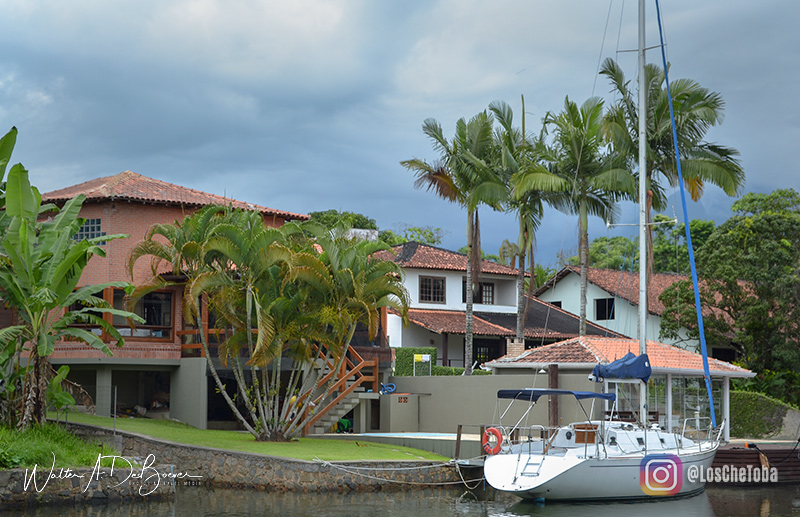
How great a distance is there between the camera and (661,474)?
22859mm

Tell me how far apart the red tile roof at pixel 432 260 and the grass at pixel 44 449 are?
83.7ft

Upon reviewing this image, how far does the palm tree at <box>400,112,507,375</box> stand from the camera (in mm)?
37375

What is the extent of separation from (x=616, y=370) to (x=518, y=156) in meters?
16.5

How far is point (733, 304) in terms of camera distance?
39.4 m

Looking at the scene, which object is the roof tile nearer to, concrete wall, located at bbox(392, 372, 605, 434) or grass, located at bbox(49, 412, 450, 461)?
concrete wall, located at bbox(392, 372, 605, 434)

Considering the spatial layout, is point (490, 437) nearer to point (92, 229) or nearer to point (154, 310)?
point (154, 310)

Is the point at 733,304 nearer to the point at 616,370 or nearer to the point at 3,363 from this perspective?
the point at 616,370

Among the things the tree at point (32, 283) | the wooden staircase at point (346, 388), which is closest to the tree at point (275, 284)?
the wooden staircase at point (346, 388)

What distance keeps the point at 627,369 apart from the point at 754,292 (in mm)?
16986

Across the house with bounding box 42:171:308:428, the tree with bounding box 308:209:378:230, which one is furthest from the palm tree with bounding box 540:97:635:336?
the tree with bounding box 308:209:378:230

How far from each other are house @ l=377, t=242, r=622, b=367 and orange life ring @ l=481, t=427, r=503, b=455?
19569 millimetres

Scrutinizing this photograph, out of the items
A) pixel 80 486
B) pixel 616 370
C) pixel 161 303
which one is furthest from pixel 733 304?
pixel 80 486

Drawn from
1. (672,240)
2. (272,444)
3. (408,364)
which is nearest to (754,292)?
(408,364)

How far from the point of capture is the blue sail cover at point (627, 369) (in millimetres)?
25016
